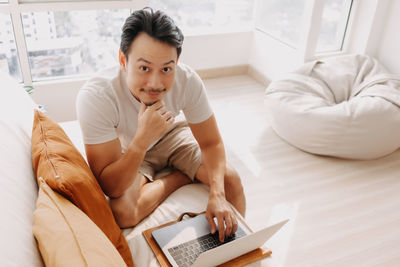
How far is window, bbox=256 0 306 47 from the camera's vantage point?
3338 millimetres

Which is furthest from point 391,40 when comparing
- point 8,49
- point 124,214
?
point 8,49

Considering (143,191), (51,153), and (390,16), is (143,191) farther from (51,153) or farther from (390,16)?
(390,16)

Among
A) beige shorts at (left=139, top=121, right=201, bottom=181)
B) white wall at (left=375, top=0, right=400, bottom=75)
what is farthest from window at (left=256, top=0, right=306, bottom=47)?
beige shorts at (left=139, top=121, right=201, bottom=181)

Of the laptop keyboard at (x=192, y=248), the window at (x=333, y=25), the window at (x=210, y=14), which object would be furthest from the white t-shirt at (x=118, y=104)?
the window at (x=210, y=14)

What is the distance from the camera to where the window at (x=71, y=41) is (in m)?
2.88

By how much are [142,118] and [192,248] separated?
20.1 inches

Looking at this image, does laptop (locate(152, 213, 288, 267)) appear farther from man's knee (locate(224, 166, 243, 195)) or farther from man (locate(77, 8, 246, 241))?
man's knee (locate(224, 166, 243, 195))

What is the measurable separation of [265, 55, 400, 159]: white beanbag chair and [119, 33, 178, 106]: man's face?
1396 mm

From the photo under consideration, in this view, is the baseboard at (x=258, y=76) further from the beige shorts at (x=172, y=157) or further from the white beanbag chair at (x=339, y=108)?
the beige shorts at (x=172, y=157)

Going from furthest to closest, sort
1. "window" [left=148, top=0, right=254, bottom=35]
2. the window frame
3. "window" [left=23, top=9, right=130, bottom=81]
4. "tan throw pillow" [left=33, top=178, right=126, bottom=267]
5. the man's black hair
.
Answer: "window" [left=148, top=0, right=254, bottom=35] → "window" [left=23, top=9, right=130, bottom=81] → the window frame → the man's black hair → "tan throw pillow" [left=33, top=178, right=126, bottom=267]

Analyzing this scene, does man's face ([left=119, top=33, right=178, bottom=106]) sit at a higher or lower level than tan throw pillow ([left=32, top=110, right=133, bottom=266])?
higher

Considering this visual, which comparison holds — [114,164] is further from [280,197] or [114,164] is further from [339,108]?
[339,108]

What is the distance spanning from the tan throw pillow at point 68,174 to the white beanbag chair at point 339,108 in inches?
67.0

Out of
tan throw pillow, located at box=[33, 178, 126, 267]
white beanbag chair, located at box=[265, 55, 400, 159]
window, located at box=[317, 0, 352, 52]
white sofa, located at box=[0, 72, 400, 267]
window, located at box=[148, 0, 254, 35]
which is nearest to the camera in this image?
tan throw pillow, located at box=[33, 178, 126, 267]
